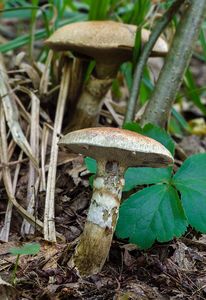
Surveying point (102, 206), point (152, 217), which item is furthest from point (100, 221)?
point (152, 217)

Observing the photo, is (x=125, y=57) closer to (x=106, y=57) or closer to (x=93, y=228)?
(x=106, y=57)

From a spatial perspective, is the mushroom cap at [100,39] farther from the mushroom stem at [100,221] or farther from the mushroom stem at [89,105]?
the mushroom stem at [100,221]

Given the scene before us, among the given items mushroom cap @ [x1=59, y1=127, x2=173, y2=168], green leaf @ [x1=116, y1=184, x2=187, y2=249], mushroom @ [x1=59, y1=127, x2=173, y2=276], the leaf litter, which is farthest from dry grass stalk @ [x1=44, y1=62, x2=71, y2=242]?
mushroom cap @ [x1=59, y1=127, x2=173, y2=168]

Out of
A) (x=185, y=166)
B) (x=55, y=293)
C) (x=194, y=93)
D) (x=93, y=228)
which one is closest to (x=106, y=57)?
(x=194, y=93)

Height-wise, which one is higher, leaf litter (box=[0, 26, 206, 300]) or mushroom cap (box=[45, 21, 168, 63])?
mushroom cap (box=[45, 21, 168, 63])

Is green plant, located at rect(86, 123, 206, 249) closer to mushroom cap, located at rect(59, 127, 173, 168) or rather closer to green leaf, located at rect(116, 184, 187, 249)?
green leaf, located at rect(116, 184, 187, 249)

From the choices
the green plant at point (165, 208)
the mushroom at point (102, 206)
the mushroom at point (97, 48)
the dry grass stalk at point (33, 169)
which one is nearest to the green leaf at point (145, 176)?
the green plant at point (165, 208)

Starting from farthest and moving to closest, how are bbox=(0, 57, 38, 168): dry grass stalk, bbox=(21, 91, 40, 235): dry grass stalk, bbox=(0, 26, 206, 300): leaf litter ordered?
bbox=(0, 57, 38, 168): dry grass stalk → bbox=(21, 91, 40, 235): dry grass stalk → bbox=(0, 26, 206, 300): leaf litter
